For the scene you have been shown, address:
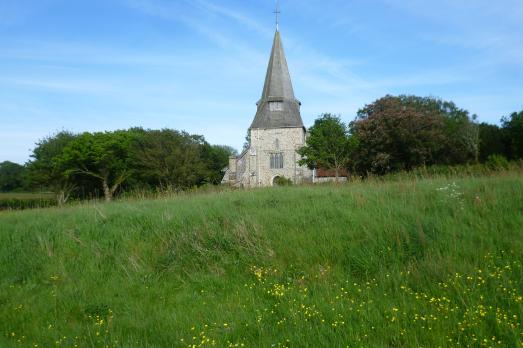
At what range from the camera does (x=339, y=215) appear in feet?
18.1

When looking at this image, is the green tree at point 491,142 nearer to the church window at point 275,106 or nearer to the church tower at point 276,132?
the church tower at point 276,132

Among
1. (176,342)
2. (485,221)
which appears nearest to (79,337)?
(176,342)

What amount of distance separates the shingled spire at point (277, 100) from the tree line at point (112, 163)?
9129mm

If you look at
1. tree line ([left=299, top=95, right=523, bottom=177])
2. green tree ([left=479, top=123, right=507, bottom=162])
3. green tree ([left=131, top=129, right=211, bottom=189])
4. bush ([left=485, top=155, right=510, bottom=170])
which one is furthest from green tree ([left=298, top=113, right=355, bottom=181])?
green tree ([left=479, top=123, right=507, bottom=162])

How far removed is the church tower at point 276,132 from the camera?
37.8 meters

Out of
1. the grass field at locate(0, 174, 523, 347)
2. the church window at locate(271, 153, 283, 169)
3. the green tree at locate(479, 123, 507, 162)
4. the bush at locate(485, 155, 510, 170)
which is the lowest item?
the grass field at locate(0, 174, 523, 347)

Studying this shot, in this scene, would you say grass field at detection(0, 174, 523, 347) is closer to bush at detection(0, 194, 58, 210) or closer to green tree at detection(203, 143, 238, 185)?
bush at detection(0, 194, 58, 210)

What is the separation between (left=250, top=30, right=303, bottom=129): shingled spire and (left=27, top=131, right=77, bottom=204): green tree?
71.2 ft

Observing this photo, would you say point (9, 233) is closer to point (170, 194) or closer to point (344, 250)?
point (170, 194)

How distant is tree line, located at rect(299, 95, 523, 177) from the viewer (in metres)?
23.6

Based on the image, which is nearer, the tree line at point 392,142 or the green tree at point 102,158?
the tree line at point 392,142

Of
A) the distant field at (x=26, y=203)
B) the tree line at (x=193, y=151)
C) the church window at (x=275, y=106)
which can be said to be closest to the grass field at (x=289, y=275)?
the distant field at (x=26, y=203)

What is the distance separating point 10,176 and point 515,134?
82.6 m

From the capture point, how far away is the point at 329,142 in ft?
77.0
